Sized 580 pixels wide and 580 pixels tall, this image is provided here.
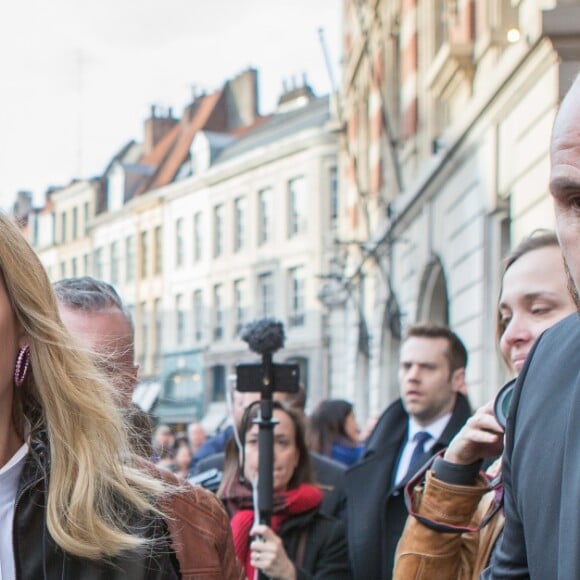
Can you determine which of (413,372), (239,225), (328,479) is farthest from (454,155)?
(239,225)

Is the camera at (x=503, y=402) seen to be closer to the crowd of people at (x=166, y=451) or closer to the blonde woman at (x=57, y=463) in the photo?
the crowd of people at (x=166, y=451)

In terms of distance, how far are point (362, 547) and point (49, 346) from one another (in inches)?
A: 97.0

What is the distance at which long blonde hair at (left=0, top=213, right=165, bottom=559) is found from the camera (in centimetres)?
198

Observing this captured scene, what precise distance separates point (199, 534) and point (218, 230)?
129 ft

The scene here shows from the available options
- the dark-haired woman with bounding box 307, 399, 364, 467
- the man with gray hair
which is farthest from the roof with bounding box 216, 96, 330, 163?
the man with gray hair

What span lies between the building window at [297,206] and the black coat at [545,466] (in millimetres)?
35225

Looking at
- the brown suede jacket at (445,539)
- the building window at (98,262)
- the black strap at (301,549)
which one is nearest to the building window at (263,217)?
the building window at (98,262)

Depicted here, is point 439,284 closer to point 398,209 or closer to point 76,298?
point 398,209

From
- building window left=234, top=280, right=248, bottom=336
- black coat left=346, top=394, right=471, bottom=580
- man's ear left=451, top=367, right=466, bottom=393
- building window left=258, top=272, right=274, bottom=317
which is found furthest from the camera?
building window left=234, top=280, right=248, bottom=336

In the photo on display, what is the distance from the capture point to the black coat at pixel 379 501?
163 inches

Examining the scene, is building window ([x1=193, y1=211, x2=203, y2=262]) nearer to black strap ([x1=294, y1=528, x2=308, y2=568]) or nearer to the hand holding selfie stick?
the hand holding selfie stick

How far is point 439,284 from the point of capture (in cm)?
1658

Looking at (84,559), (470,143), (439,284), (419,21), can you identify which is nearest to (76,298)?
(84,559)

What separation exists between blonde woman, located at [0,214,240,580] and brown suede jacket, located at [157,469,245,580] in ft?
0.54
